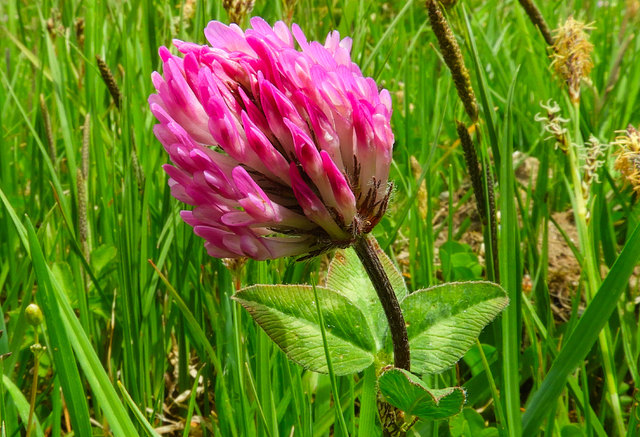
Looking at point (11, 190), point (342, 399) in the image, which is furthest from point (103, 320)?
point (342, 399)

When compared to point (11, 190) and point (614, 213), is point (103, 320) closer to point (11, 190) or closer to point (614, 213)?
point (11, 190)

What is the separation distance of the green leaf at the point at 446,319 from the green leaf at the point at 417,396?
8 centimetres

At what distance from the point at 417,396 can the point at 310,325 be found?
18cm

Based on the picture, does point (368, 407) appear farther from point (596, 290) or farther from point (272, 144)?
point (596, 290)

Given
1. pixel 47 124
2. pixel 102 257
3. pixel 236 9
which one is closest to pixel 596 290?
pixel 236 9

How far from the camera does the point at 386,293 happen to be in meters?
0.85

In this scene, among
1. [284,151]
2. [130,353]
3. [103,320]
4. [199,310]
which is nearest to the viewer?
[284,151]

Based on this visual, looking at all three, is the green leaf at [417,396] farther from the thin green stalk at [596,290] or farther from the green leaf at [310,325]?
the thin green stalk at [596,290]

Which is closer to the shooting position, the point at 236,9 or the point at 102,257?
the point at 236,9

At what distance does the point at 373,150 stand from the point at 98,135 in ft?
3.10

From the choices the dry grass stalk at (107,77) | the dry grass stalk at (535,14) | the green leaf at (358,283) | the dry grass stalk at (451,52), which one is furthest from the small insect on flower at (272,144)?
the dry grass stalk at (535,14)

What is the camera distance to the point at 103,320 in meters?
1.60

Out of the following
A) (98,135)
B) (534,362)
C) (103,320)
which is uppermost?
(98,135)

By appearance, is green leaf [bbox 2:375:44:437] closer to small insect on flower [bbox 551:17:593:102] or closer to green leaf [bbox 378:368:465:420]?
green leaf [bbox 378:368:465:420]
